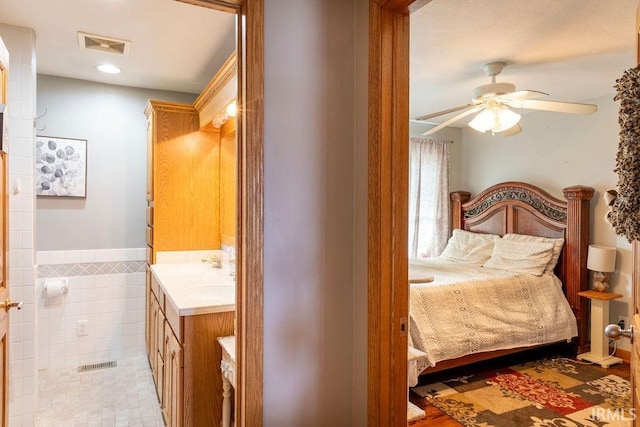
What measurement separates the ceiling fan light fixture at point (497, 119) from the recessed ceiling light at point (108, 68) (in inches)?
111

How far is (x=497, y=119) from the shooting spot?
2.95m

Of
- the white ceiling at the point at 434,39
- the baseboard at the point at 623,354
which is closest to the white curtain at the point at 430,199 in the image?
the white ceiling at the point at 434,39

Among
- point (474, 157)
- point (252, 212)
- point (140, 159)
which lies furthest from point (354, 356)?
point (474, 157)

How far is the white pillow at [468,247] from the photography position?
4309 mm

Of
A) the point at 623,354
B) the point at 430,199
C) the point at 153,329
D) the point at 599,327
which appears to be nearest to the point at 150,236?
the point at 153,329

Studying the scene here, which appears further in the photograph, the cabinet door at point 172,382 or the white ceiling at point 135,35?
the white ceiling at point 135,35

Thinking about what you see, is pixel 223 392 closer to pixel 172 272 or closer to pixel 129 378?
pixel 172 272

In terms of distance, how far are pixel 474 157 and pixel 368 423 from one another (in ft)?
14.6

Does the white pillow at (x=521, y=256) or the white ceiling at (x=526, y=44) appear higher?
the white ceiling at (x=526, y=44)

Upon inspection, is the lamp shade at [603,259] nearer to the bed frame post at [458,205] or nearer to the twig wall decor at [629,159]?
the bed frame post at [458,205]

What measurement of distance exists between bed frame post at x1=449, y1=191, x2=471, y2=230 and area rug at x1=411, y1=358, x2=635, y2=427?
2054 mm

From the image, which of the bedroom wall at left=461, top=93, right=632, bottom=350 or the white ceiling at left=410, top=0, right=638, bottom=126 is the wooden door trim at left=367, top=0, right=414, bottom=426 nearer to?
the white ceiling at left=410, top=0, right=638, bottom=126

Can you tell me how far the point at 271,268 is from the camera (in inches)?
51.2

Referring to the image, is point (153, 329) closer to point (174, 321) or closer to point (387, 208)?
point (174, 321)
